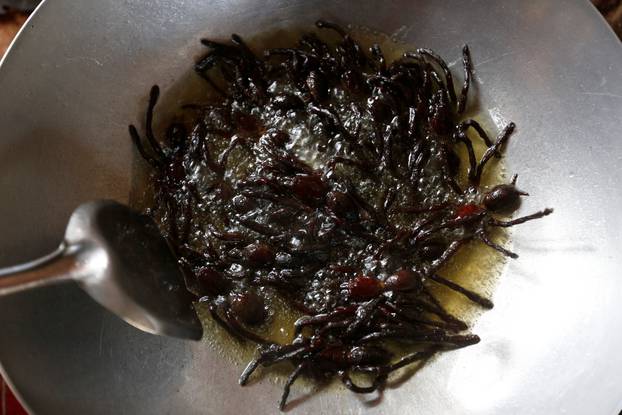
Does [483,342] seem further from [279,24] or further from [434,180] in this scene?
[279,24]

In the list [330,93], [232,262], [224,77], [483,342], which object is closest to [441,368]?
[483,342]

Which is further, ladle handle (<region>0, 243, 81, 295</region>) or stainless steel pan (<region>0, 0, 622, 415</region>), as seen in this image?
stainless steel pan (<region>0, 0, 622, 415</region>)

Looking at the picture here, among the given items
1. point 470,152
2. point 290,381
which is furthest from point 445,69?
point 290,381

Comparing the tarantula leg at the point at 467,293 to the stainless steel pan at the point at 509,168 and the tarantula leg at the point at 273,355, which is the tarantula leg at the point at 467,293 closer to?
the stainless steel pan at the point at 509,168

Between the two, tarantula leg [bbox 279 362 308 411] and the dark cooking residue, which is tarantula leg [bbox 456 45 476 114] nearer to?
the dark cooking residue

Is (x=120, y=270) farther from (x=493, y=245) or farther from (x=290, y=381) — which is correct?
(x=493, y=245)

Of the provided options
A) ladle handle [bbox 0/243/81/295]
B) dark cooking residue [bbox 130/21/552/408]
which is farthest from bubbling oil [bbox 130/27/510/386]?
ladle handle [bbox 0/243/81/295]
